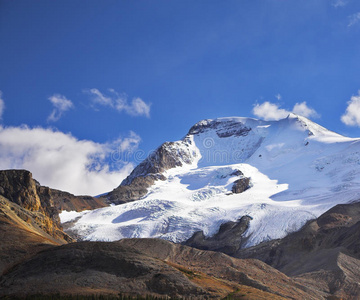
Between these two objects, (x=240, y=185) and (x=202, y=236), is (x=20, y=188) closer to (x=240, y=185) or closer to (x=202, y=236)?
(x=202, y=236)

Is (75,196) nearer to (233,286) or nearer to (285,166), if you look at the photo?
(285,166)

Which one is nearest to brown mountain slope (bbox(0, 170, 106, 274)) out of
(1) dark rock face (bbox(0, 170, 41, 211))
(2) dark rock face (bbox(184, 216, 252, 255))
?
(1) dark rock face (bbox(0, 170, 41, 211))

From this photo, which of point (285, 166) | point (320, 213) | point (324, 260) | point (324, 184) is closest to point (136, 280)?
point (324, 260)

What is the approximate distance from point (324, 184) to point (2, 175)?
105 metres

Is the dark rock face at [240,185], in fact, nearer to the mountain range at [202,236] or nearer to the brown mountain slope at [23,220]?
the mountain range at [202,236]

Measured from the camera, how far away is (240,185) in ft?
597

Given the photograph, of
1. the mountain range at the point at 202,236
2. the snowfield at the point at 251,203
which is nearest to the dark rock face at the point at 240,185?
the mountain range at the point at 202,236

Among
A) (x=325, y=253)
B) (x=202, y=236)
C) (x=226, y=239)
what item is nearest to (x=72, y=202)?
(x=202, y=236)

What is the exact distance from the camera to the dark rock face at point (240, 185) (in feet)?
590

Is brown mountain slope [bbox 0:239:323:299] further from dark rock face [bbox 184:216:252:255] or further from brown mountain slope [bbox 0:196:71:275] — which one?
dark rock face [bbox 184:216:252:255]

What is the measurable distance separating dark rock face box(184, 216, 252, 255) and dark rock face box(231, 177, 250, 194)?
4402cm

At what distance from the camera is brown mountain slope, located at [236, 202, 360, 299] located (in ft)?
256

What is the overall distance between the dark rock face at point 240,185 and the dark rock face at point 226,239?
4402 centimetres

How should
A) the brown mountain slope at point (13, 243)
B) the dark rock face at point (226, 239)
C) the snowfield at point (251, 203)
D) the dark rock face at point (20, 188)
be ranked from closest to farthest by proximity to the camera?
the brown mountain slope at point (13, 243)
the dark rock face at point (20, 188)
the dark rock face at point (226, 239)
the snowfield at point (251, 203)
